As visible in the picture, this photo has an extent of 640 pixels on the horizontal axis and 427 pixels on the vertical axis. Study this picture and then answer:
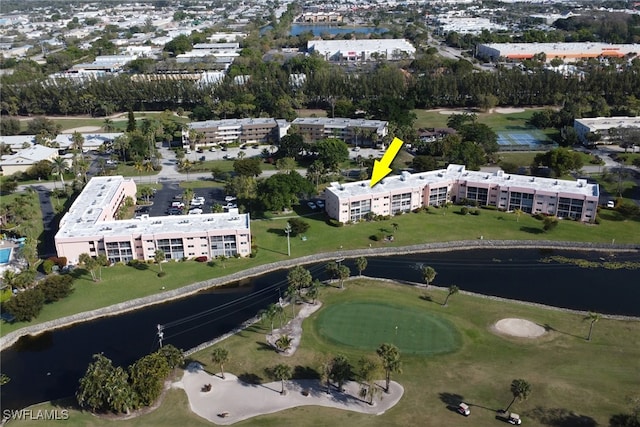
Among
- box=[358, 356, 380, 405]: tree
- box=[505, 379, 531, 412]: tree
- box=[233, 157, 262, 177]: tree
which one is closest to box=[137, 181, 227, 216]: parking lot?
box=[233, 157, 262, 177]: tree

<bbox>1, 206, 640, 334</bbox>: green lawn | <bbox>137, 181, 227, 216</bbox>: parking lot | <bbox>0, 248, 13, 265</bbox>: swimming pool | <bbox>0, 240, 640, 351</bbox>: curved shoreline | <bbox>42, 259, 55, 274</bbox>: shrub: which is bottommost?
<bbox>0, 240, 640, 351</bbox>: curved shoreline

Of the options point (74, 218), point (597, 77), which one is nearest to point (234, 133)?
point (74, 218)

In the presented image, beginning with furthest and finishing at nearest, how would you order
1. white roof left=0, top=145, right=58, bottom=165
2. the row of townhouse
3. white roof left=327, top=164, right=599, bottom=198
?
the row of townhouse, white roof left=0, top=145, right=58, bottom=165, white roof left=327, top=164, right=599, bottom=198

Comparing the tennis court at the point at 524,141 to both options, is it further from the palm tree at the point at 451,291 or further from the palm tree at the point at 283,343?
the palm tree at the point at 283,343

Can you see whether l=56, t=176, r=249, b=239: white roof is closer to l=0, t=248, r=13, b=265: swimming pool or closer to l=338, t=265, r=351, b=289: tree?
l=0, t=248, r=13, b=265: swimming pool

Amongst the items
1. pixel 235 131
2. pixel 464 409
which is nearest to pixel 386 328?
pixel 464 409

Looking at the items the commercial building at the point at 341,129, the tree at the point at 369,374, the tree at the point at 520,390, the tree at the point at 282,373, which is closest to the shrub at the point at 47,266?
the tree at the point at 282,373
